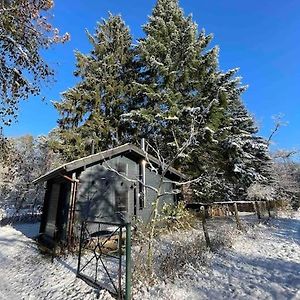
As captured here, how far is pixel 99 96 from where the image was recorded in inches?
858

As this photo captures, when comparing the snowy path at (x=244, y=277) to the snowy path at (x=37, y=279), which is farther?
the snowy path at (x=37, y=279)

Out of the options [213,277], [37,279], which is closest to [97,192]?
[37,279]

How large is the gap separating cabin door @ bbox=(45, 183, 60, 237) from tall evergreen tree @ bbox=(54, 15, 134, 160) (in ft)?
18.1

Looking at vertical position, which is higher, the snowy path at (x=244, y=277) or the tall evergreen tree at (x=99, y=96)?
the tall evergreen tree at (x=99, y=96)

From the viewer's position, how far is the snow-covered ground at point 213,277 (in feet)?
17.7

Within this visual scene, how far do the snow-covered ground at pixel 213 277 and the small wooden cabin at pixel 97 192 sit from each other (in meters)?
2.33

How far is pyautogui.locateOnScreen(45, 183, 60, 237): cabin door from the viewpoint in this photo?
12.9m

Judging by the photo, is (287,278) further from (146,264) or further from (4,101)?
(4,101)

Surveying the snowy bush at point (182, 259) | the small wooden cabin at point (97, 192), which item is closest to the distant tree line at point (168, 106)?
the small wooden cabin at point (97, 192)

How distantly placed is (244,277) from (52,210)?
33.8ft

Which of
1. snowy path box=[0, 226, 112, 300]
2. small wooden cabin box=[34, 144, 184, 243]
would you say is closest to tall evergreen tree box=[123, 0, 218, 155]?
small wooden cabin box=[34, 144, 184, 243]

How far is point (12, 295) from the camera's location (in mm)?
6238

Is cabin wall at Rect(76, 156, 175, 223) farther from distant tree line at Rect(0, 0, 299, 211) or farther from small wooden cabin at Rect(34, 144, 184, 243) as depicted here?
distant tree line at Rect(0, 0, 299, 211)

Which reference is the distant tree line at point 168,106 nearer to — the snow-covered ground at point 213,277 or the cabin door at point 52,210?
the cabin door at point 52,210
